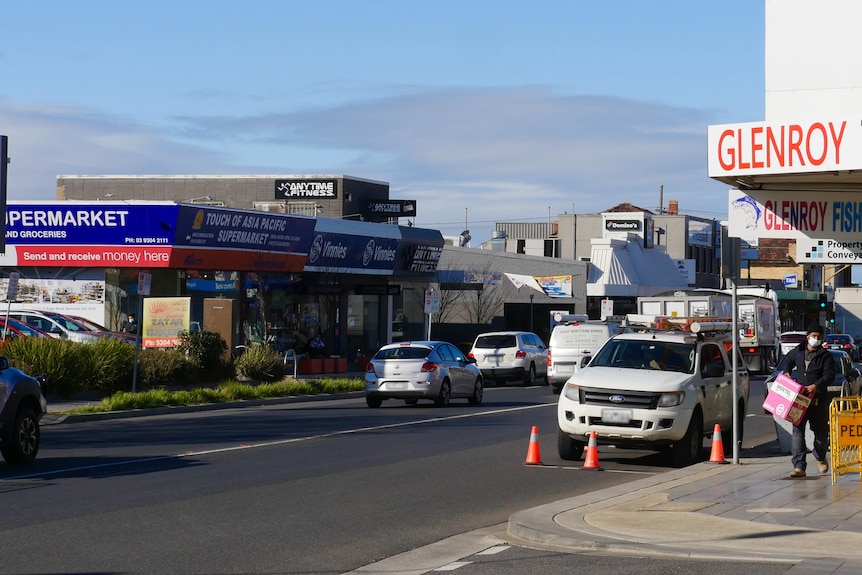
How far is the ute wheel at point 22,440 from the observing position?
48.9ft

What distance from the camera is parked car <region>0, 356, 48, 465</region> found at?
48.5 ft

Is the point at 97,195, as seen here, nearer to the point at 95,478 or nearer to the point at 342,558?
the point at 95,478

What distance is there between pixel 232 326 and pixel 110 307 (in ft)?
20.1

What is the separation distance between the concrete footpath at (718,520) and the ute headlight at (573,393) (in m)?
1.91

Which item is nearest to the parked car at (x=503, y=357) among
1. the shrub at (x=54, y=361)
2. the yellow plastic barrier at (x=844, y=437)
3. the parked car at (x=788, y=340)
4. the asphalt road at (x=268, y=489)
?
the shrub at (x=54, y=361)

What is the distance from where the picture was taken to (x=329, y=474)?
48.4 ft

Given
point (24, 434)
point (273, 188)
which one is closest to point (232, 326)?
point (24, 434)

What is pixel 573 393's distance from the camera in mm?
16188

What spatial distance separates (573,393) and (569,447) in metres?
0.89

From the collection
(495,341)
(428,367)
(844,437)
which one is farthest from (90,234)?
(844,437)

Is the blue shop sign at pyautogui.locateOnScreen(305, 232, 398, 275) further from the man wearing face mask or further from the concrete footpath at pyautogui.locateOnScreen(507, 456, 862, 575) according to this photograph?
the concrete footpath at pyautogui.locateOnScreen(507, 456, 862, 575)

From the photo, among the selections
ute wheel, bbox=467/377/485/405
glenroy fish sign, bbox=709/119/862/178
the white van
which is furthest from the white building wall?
the white van

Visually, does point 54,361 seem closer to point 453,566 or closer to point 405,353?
point 405,353

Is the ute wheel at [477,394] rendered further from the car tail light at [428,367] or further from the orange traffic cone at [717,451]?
the orange traffic cone at [717,451]
